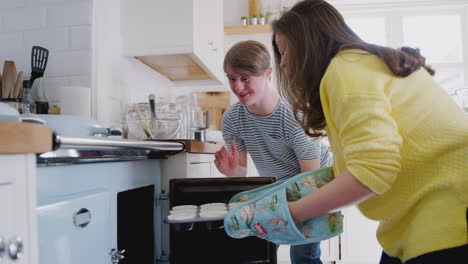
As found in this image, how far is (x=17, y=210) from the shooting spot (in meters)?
0.52

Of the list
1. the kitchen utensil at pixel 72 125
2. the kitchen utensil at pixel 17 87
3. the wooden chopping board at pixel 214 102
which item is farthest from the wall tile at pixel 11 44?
the wooden chopping board at pixel 214 102

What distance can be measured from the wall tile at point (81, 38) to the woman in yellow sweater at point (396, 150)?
45.0 inches

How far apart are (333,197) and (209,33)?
1.98 m

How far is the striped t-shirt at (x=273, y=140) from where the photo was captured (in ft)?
5.07

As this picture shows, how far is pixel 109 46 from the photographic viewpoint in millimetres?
1780

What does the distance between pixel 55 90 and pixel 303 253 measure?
1.15 metres

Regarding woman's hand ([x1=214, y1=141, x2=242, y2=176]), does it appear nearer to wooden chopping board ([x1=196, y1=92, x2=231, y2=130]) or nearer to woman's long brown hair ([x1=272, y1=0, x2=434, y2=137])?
woman's long brown hair ([x1=272, y1=0, x2=434, y2=137])

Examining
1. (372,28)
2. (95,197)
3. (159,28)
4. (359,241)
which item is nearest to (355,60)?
(95,197)

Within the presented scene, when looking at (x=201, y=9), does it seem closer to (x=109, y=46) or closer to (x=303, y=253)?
(x=109, y=46)

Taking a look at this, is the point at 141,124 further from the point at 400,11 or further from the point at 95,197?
the point at 400,11

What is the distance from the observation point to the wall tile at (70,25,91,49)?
161cm

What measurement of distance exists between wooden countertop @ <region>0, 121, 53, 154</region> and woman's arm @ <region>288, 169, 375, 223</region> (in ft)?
1.35

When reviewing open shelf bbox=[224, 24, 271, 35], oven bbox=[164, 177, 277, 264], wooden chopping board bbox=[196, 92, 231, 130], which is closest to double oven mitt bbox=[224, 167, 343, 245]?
oven bbox=[164, 177, 277, 264]

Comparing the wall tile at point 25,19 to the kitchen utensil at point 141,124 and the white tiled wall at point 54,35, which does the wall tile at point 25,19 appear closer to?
the white tiled wall at point 54,35
